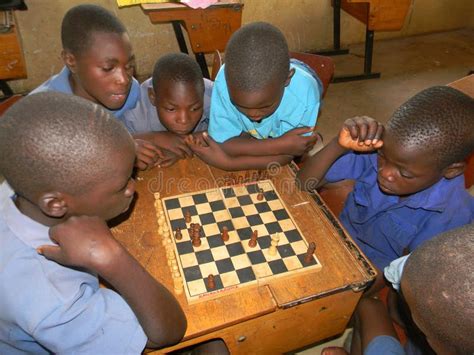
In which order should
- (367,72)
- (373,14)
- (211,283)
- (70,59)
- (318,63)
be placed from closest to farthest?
(211,283) → (70,59) → (318,63) → (373,14) → (367,72)

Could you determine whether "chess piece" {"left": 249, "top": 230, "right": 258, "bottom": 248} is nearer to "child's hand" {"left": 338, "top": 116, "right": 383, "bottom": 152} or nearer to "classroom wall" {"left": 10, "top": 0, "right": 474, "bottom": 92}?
"child's hand" {"left": 338, "top": 116, "right": 383, "bottom": 152}

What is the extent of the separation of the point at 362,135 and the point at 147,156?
1.05m

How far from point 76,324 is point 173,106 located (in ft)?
4.28

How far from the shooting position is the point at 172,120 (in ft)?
6.97

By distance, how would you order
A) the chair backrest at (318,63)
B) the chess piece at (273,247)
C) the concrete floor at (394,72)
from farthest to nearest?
the concrete floor at (394,72)
the chair backrest at (318,63)
the chess piece at (273,247)

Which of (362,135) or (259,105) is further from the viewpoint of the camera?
(259,105)

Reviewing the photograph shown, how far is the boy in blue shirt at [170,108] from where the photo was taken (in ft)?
6.50

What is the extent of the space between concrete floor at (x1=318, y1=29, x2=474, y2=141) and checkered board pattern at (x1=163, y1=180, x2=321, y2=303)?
97.5 inches

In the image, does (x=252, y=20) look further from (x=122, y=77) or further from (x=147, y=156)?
(x=147, y=156)

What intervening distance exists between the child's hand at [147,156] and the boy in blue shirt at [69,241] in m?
0.64

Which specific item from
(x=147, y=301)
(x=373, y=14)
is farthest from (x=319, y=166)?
(x=373, y=14)

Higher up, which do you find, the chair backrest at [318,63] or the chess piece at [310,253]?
the chair backrest at [318,63]

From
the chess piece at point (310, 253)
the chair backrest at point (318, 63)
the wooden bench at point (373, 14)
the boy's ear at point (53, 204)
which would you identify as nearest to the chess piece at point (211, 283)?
the chess piece at point (310, 253)

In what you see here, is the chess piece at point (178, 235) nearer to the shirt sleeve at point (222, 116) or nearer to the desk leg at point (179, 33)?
the shirt sleeve at point (222, 116)
